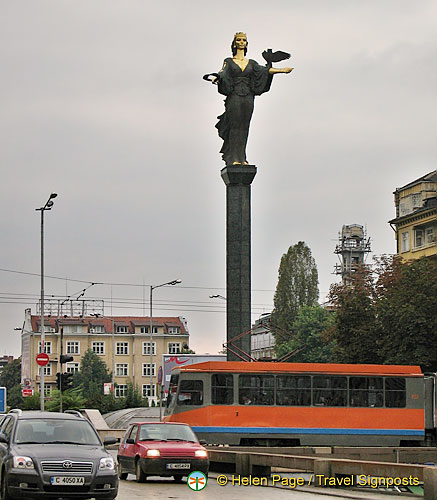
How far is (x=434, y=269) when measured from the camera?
59125mm

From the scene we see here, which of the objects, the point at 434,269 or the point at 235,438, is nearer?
the point at 235,438

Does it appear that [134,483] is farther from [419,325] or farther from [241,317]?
[419,325]

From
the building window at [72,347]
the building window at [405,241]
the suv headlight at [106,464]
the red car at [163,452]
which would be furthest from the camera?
the building window at [72,347]

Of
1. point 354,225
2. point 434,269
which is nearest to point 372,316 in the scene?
point 434,269

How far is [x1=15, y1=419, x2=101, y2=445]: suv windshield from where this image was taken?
17.2m

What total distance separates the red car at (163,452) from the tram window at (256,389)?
446 inches

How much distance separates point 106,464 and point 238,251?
30.6 meters

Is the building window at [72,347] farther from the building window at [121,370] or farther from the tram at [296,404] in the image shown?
the tram at [296,404]

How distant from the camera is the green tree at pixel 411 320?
54.8m

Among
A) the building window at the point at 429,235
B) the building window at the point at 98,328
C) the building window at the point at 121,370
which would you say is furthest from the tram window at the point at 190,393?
the building window at the point at 98,328

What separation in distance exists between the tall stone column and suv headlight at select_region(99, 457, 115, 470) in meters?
28.7

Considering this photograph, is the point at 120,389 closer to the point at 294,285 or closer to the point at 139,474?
the point at 294,285

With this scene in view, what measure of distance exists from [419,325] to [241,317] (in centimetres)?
1319

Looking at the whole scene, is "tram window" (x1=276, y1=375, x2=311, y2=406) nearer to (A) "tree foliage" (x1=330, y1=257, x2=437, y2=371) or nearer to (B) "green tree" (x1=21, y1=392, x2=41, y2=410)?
(A) "tree foliage" (x1=330, y1=257, x2=437, y2=371)
